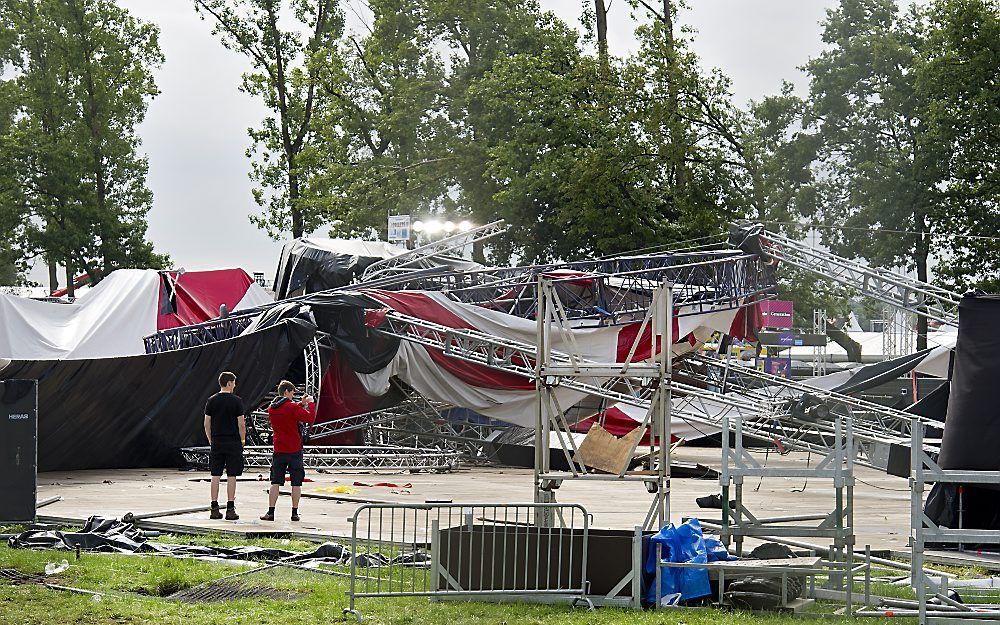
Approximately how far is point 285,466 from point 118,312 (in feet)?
40.0

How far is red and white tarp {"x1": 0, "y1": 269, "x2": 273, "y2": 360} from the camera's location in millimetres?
23469

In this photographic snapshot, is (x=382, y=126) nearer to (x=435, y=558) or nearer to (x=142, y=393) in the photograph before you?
(x=142, y=393)

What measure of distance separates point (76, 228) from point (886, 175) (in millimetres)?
28594

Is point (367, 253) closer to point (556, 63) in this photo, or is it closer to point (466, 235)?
point (466, 235)

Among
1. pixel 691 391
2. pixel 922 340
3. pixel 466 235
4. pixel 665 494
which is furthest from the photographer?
pixel 922 340

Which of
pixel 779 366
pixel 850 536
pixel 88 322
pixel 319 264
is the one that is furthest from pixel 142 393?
pixel 779 366

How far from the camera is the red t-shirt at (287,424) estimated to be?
47.7 ft

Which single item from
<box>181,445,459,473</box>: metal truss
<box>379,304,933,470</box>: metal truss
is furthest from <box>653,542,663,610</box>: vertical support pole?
<box>181,445,459,473</box>: metal truss

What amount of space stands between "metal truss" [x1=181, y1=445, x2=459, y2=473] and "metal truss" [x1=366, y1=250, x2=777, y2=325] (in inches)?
156

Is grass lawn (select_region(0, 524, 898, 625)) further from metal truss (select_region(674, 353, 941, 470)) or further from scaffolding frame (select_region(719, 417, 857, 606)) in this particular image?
metal truss (select_region(674, 353, 941, 470))

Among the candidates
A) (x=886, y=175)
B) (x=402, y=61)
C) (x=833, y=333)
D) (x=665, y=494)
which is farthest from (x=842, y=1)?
(x=665, y=494)

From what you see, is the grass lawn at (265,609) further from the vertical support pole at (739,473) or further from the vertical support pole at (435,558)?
the vertical support pole at (739,473)

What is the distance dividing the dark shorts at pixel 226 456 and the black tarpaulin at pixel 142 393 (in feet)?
26.3

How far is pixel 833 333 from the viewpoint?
47250 mm
